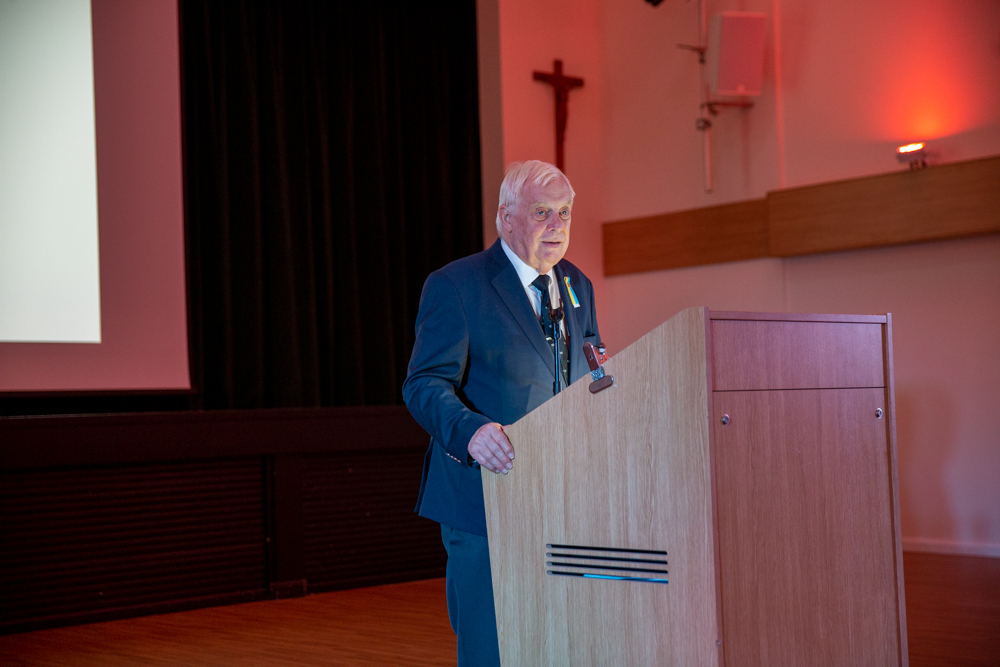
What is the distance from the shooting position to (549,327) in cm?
216

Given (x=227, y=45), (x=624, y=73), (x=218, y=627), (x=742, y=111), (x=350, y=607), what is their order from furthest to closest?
(x=624, y=73) → (x=742, y=111) → (x=227, y=45) → (x=350, y=607) → (x=218, y=627)

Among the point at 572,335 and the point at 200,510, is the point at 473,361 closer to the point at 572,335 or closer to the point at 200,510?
the point at 572,335

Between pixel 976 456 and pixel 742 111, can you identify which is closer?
pixel 976 456

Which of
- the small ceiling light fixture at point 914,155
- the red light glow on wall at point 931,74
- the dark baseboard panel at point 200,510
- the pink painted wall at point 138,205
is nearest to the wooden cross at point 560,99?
the red light glow on wall at point 931,74

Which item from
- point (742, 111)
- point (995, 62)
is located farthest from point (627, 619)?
point (742, 111)

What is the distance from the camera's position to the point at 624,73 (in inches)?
279

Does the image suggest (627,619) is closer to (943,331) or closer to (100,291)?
(100,291)

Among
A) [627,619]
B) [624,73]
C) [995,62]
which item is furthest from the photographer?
[624,73]

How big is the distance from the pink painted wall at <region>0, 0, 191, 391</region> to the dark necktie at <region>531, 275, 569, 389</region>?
3.49m

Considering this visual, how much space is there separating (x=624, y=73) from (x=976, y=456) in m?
3.59

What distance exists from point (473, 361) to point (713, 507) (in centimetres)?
75

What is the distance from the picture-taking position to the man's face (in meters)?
2.09

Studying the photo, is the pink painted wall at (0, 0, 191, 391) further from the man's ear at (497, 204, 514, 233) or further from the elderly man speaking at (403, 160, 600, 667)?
the man's ear at (497, 204, 514, 233)

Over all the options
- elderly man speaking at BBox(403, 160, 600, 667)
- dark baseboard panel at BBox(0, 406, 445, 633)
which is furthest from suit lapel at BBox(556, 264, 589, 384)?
dark baseboard panel at BBox(0, 406, 445, 633)
